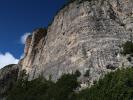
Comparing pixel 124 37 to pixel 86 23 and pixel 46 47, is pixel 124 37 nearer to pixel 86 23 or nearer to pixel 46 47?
pixel 86 23

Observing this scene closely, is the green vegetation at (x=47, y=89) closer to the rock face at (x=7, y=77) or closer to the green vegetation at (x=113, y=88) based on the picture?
the green vegetation at (x=113, y=88)

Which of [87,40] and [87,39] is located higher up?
[87,39]

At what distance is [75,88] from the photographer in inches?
1781

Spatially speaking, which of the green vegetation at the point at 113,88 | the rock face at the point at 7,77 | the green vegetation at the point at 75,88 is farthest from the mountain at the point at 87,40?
the rock face at the point at 7,77

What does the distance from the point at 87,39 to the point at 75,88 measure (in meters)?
10.1

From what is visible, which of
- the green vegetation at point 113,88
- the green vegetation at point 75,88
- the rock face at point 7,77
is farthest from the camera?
the rock face at point 7,77

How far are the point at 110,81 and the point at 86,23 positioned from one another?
17322mm

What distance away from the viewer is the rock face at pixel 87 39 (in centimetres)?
4847

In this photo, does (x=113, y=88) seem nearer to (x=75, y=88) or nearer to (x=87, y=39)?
(x=75, y=88)

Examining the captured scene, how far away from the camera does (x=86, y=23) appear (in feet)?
183

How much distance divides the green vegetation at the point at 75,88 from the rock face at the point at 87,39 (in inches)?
96.7

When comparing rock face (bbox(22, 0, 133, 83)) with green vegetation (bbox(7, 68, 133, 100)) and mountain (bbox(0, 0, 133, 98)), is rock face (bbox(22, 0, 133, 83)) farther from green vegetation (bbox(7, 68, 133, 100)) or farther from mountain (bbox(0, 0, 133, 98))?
green vegetation (bbox(7, 68, 133, 100))

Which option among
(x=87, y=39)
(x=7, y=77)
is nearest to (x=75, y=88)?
(x=87, y=39)

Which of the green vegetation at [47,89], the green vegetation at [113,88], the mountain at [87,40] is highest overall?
the mountain at [87,40]
